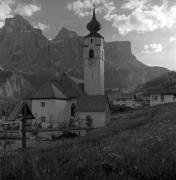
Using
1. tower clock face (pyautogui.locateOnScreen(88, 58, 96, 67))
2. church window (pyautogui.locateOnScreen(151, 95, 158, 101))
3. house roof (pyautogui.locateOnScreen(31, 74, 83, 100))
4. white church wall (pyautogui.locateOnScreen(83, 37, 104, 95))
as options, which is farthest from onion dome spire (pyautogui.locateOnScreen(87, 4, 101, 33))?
church window (pyautogui.locateOnScreen(151, 95, 158, 101))

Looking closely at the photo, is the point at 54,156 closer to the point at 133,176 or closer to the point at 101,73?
the point at 133,176

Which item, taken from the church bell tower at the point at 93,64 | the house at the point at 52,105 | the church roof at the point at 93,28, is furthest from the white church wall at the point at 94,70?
the house at the point at 52,105

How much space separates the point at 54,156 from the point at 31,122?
45590 mm

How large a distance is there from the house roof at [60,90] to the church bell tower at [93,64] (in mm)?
2651

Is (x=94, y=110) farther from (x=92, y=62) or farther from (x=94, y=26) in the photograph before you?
(x=94, y=26)

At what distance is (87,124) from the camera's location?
51.7m

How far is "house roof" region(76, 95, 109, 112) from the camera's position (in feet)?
171

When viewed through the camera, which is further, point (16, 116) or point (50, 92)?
point (50, 92)

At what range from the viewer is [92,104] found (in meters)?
52.8

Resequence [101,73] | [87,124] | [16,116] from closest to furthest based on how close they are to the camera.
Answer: [16,116] < [87,124] < [101,73]

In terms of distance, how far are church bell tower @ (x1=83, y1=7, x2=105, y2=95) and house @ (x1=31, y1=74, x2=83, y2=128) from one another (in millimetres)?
6787

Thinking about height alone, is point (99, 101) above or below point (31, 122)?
above

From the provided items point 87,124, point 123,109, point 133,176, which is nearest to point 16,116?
point 133,176

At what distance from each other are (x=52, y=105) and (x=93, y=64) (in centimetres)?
1409
